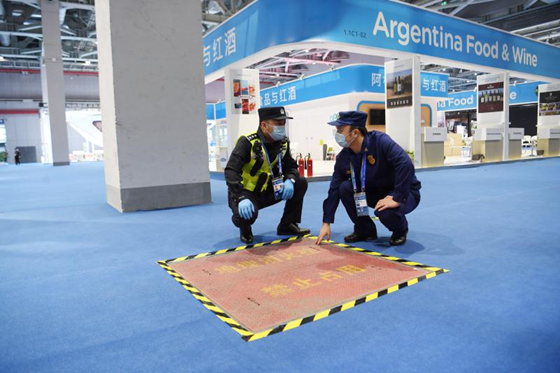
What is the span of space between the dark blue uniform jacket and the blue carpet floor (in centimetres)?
47

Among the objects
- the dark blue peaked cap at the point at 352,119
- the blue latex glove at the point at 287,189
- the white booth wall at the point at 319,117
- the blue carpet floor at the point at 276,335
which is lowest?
the blue carpet floor at the point at 276,335

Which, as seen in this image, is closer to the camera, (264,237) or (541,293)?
(541,293)

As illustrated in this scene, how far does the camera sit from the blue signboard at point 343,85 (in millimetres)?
14156

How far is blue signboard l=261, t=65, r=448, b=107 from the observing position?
14156mm

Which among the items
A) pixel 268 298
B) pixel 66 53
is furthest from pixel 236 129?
pixel 66 53

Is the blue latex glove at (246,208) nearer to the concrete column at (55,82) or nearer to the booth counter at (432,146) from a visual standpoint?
the booth counter at (432,146)

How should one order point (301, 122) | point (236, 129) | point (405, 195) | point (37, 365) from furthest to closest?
point (301, 122)
point (236, 129)
point (405, 195)
point (37, 365)

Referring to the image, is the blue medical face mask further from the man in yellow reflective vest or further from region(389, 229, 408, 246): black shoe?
region(389, 229, 408, 246): black shoe

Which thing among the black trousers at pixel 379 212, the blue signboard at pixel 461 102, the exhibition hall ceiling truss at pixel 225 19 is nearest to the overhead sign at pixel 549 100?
the exhibition hall ceiling truss at pixel 225 19

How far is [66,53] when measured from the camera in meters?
22.3

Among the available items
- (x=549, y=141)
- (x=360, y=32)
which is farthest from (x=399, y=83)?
(x=549, y=141)

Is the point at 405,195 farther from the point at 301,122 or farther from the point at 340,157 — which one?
the point at 301,122

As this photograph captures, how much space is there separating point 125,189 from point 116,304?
3145mm

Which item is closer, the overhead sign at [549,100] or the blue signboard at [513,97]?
the overhead sign at [549,100]
